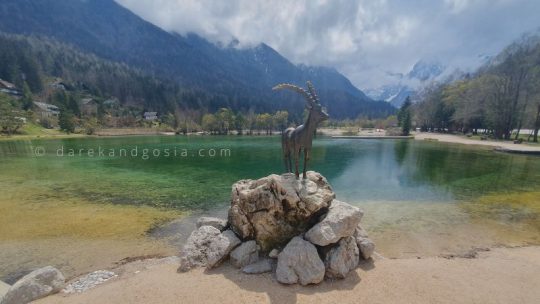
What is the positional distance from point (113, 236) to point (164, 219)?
300 cm

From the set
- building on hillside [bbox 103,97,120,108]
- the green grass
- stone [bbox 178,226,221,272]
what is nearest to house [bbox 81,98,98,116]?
building on hillside [bbox 103,97,120,108]

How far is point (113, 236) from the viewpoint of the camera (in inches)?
537

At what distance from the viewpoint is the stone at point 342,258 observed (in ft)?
29.0

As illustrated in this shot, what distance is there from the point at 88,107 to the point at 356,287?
173726 millimetres

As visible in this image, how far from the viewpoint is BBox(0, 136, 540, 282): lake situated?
486 inches

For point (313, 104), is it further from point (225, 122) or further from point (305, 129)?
point (225, 122)

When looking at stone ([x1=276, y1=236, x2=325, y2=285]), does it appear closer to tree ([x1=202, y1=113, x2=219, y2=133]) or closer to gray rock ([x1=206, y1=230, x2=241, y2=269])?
gray rock ([x1=206, y1=230, x2=241, y2=269])

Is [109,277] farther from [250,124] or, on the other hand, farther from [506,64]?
[250,124]

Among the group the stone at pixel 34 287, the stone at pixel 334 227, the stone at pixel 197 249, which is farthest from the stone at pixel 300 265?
the stone at pixel 34 287

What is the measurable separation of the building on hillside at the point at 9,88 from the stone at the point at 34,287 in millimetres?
162366

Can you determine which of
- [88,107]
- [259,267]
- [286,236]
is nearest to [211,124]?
[88,107]

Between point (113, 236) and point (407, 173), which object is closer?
point (113, 236)

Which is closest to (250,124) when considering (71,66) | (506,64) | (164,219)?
(506,64)

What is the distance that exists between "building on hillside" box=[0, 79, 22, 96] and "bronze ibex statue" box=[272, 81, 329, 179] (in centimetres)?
16486
